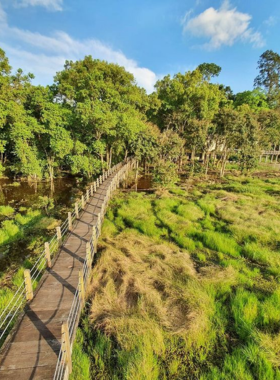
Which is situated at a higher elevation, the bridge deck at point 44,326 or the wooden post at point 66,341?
the wooden post at point 66,341

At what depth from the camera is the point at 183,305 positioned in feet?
18.9

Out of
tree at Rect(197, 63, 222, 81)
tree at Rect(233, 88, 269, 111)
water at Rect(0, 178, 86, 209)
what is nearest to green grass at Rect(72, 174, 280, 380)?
water at Rect(0, 178, 86, 209)

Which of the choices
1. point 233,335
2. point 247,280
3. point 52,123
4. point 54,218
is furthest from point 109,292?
point 52,123

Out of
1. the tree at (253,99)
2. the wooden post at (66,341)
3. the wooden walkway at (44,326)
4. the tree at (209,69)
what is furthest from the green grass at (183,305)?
the tree at (209,69)

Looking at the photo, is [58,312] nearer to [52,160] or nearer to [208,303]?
[208,303]

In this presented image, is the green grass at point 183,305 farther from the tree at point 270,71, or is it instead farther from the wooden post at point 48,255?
the tree at point 270,71

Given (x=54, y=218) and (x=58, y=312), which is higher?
(x=58, y=312)

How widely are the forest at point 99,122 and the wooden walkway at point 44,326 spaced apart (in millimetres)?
13780

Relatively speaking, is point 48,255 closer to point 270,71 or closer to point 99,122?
point 99,122

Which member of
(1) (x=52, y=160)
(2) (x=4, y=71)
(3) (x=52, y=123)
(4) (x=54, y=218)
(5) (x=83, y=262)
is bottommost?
(4) (x=54, y=218)

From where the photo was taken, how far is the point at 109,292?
248 inches

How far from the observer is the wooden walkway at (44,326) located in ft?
12.1

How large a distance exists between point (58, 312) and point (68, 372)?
130 centimetres

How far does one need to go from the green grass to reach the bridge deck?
0.74 m
